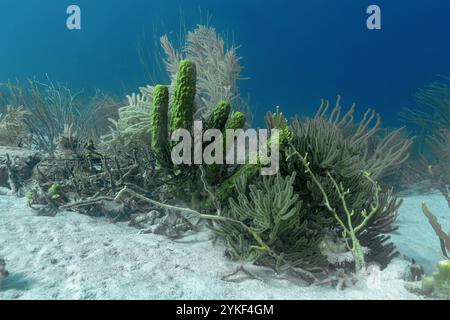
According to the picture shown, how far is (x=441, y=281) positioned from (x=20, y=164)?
16.8ft

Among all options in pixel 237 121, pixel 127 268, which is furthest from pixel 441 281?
pixel 127 268

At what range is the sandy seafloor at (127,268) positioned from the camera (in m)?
2.38

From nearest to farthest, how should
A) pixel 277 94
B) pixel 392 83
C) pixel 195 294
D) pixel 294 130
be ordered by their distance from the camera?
pixel 195 294 < pixel 294 130 < pixel 277 94 < pixel 392 83

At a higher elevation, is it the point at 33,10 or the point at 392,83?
the point at 33,10

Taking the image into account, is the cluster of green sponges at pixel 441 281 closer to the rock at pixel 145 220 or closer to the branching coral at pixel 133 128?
the rock at pixel 145 220

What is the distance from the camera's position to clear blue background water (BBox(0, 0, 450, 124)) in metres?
79.5

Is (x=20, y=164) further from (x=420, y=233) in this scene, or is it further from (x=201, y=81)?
(x=420, y=233)

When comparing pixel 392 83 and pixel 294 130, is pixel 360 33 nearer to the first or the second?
pixel 392 83

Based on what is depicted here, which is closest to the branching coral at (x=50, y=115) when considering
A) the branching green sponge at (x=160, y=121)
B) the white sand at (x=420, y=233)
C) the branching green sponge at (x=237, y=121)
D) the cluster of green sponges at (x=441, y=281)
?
the branching green sponge at (x=160, y=121)

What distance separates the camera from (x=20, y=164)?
4953mm

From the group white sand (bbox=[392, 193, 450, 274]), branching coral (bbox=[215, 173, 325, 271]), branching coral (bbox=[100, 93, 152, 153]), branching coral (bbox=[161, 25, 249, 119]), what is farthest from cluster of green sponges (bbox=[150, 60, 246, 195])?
branching coral (bbox=[161, 25, 249, 119])

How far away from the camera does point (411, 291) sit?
2.51 meters

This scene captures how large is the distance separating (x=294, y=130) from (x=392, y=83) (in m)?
89.2
